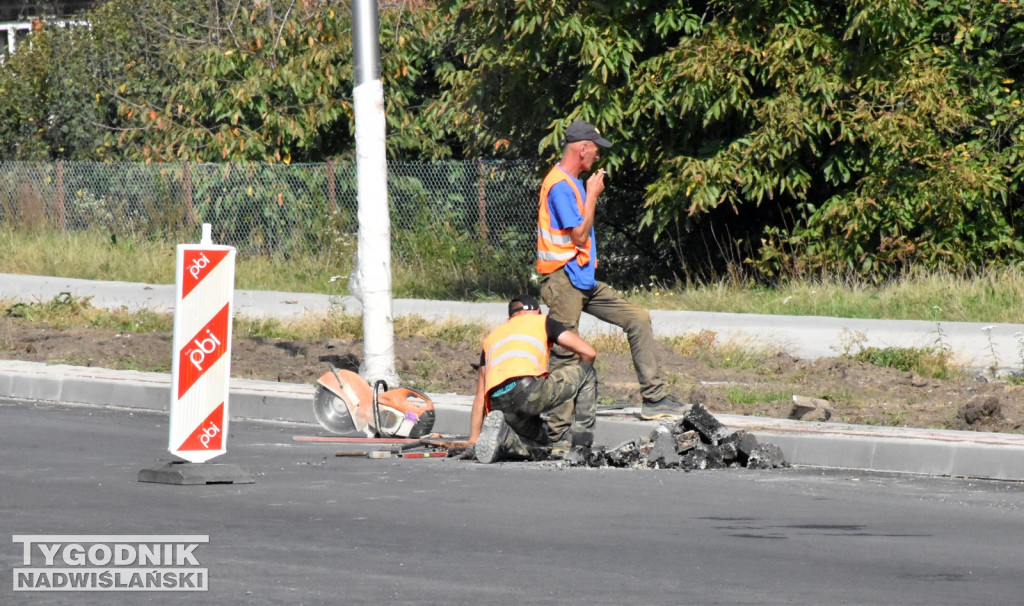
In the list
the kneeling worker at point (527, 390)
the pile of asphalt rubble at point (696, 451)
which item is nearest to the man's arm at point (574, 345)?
the kneeling worker at point (527, 390)

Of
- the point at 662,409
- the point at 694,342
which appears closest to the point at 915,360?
the point at 694,342

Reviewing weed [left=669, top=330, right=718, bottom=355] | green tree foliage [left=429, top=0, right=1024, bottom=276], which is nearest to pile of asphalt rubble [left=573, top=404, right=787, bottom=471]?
weed [left=669, top=330, right=718, bottom=355]

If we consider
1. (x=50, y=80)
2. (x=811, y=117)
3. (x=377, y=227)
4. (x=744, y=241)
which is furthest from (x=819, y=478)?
(x=50, y=80)

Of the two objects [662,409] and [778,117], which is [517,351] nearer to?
[662,409]

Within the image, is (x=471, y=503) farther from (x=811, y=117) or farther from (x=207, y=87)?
(x=207, y=87)

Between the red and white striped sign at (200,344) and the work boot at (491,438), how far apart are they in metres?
1.69

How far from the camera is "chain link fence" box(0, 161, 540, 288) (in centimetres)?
2002

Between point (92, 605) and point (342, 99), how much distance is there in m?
17.7

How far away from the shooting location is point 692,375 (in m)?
11.6

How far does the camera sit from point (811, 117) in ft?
53.8

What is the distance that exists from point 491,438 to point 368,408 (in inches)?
49.0

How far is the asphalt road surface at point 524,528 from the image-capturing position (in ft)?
18.2

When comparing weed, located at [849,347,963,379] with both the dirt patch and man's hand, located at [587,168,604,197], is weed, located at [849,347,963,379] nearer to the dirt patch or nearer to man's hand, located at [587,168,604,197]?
the dirt patch

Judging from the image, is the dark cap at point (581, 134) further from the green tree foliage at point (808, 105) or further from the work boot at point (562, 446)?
the green tree foliage at point (808, 105)
